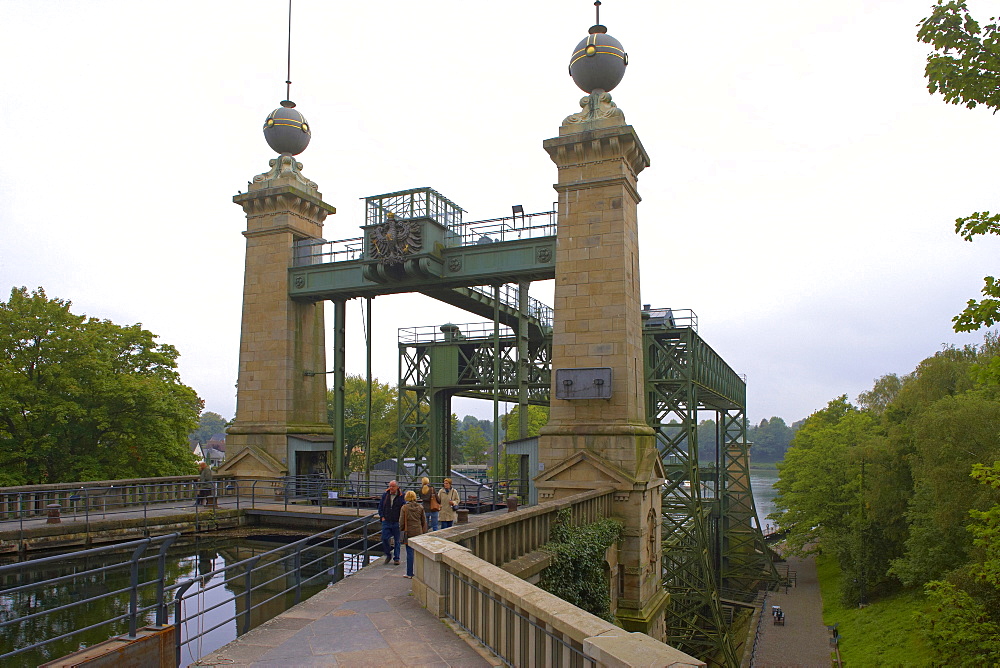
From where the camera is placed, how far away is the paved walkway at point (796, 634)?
29.0 m

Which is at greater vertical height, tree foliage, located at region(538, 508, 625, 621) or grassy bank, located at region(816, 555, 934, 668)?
tree foliage, located at region(538, 508, 625, 621)

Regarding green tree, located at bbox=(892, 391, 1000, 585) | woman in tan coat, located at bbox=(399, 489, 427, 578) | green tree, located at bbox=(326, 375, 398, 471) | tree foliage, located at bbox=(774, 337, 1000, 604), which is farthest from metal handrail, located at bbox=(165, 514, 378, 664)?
green tree, located at bbox=(326, 375, 398, 471)

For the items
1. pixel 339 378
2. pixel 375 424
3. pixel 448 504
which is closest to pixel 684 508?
pixel 339 378

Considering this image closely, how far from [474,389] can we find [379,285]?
413 inches

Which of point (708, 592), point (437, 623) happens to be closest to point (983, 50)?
point (437, 623)

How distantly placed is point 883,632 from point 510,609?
29168 mm

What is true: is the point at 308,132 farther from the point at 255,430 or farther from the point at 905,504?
the point at 905,504

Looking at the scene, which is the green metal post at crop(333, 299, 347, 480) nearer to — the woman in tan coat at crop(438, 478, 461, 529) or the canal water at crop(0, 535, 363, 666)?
the canal water at crop(0, 535, 363, 666)

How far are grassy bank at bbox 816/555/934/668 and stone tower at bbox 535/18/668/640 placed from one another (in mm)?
9662

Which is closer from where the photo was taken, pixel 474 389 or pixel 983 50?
pixel 983 50

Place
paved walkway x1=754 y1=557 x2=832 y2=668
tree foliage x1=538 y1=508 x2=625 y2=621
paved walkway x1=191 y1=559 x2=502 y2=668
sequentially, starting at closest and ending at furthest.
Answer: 1. paved walkway x1=191 y1=559 x2=502 y2=668
2. tree foliage x1=538 y1=508 x2=625 y2=621
3. paved walkway x1=754 y1=557 x2=832 y2=668

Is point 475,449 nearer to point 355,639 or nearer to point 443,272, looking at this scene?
point 443,272

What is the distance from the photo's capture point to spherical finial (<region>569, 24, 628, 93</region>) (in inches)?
761

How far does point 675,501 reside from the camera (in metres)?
24.9
